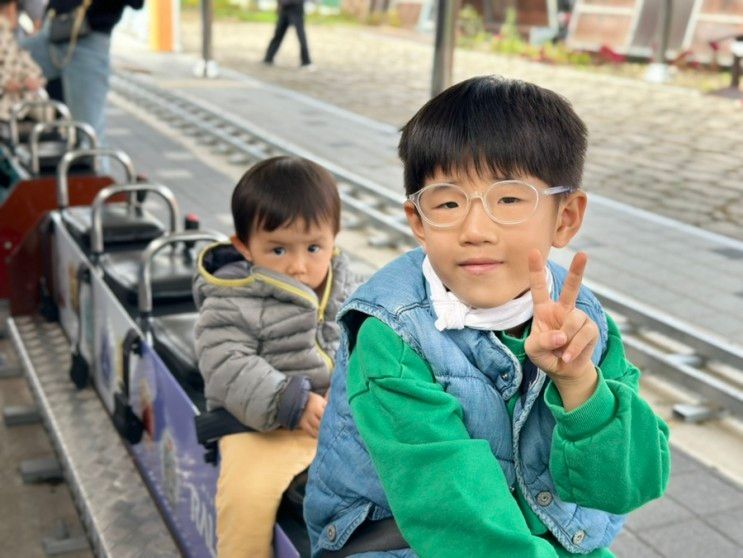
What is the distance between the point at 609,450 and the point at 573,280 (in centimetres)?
28

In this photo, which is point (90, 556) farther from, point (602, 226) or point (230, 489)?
point (602, 226)

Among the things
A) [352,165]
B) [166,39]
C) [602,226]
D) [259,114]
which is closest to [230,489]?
[602,226]

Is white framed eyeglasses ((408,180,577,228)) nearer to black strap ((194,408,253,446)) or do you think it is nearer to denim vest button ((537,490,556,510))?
denim vest button ((537,490,556,510))

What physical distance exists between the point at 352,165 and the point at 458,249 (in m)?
7.84

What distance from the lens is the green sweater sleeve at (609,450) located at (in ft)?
4.88

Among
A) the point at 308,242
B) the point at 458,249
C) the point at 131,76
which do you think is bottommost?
the point at 131,76

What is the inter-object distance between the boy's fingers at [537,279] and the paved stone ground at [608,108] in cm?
662

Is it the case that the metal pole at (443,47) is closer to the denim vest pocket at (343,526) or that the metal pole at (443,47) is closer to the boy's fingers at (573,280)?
the denim vest pocket at (343,526)

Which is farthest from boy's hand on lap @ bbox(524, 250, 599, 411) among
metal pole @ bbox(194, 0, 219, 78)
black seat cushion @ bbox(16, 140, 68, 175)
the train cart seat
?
metal pole @ bbox(194, 0, 219, 78)

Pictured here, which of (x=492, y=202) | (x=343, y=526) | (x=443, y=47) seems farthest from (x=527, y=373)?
(x=443, y=47)

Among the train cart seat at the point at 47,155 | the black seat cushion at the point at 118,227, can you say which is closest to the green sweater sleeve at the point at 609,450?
the black seat cushion at the point at 118,227

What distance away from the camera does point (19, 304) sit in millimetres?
4945

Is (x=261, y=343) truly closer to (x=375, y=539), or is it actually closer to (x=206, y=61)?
(x=375, y=539)

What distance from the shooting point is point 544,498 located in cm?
161
